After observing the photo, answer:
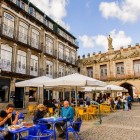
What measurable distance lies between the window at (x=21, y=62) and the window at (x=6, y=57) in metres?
1.13

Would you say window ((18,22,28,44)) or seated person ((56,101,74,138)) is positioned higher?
window ((18,22,28,44))

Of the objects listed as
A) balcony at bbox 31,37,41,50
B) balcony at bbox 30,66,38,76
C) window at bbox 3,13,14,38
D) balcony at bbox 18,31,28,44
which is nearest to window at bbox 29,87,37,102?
balcony at bbox 30,66,38,76

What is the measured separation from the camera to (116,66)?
30.4 metres

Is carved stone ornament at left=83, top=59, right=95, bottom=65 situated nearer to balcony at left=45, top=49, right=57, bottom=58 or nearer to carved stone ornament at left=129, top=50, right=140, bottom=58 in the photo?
carved stone ornament at left=129, top=50, right=140, bottom=58

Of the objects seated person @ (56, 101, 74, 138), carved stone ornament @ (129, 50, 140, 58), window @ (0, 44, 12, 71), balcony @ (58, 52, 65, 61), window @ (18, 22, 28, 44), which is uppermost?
window @ (18, 22, 28, 44)

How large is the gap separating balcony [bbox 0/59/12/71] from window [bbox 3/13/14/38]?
8.58 feet

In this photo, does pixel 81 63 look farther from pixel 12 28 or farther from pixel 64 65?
pixel 12 28

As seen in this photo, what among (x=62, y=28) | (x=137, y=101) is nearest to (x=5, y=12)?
(x=62, y=28)

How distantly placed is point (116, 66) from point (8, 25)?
18817 mm

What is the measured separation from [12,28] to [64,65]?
35.5 ft

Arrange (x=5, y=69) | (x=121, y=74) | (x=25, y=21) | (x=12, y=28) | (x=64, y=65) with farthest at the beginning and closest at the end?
(x=121, y=74), (x=64, y=65), (x=25, y=21), (x=12, y=28), (x=5, y=69)

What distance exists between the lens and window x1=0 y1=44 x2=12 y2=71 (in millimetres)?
17030

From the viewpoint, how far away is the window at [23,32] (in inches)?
769

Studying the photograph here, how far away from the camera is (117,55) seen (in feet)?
98.8
